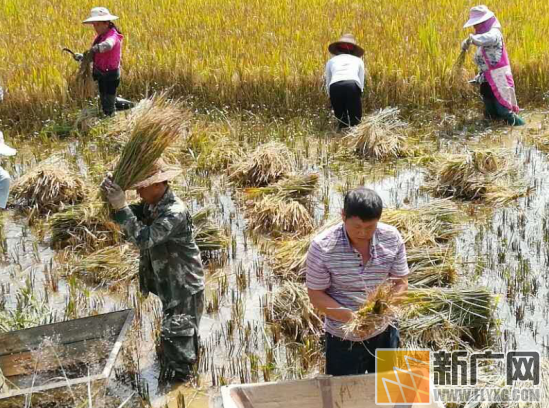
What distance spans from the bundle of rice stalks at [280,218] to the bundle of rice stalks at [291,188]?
130 millimetres

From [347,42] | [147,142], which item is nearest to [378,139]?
[347,42]

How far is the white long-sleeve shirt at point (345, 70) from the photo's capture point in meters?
7.90

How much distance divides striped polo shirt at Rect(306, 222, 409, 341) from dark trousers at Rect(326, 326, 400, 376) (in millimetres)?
114

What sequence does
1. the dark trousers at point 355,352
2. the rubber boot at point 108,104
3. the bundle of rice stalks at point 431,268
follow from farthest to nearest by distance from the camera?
the rubber boot at point 108,104 < the bundle of rice stalks at point 431,268 < the dark trousers at point 355,352

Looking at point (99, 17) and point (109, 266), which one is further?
point (99, 17)

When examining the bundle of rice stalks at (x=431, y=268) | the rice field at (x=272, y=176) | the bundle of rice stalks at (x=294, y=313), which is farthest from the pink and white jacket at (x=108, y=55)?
the bundle of rice stalks at (x=431, y=268)

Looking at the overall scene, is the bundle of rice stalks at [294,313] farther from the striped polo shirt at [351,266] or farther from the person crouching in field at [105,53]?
the person crouching in field at [105,53]

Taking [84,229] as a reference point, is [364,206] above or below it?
below

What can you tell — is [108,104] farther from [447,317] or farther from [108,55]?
[447,317]

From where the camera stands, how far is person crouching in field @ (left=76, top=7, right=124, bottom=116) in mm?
8211

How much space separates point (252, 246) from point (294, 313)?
125 cm

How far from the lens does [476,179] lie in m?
6.50

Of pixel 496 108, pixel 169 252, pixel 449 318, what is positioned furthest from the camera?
pixel 496 108

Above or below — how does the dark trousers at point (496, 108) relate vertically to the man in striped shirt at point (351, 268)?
above
